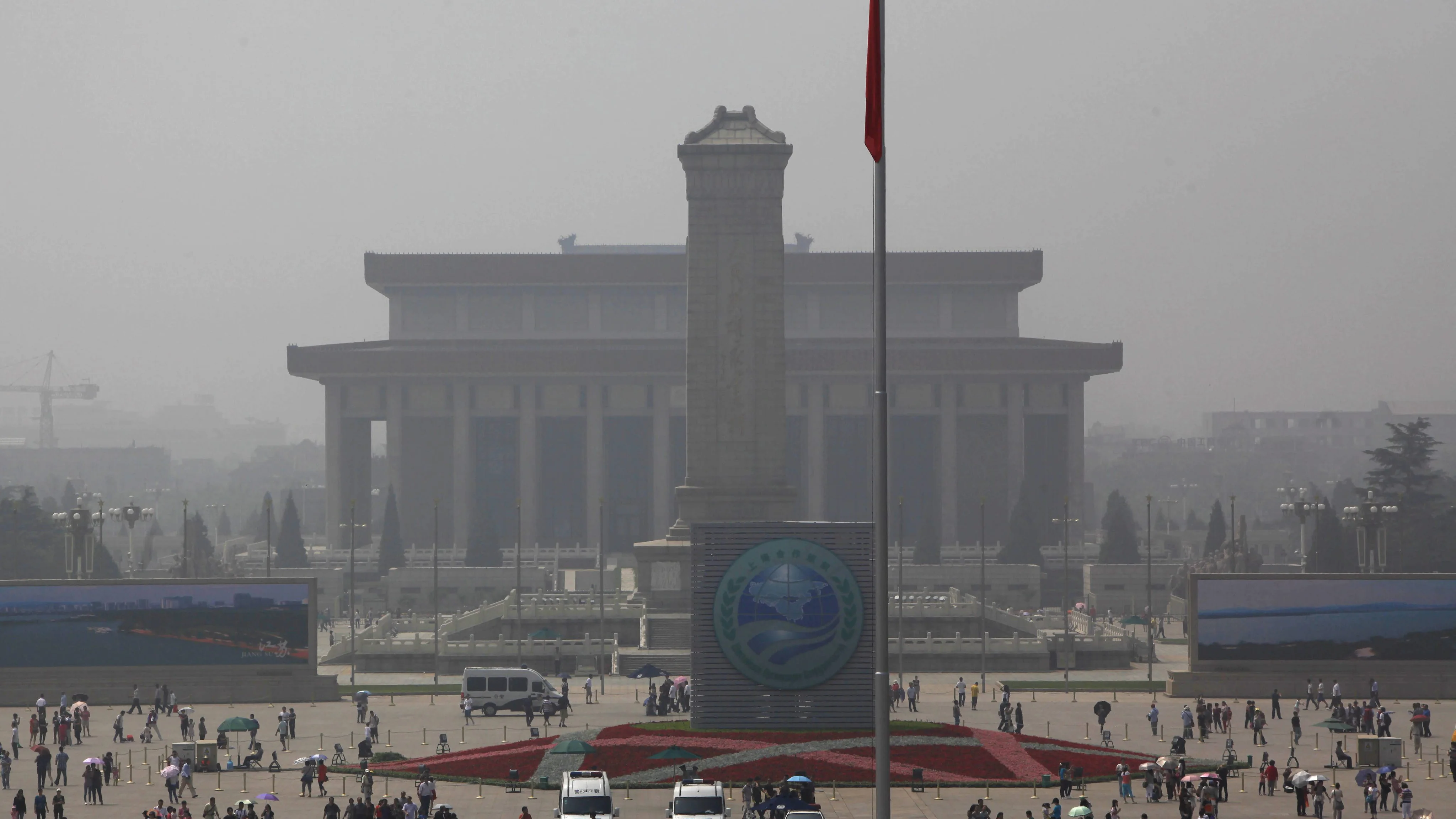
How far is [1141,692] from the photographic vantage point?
75.5 metres

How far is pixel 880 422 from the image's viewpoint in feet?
76.8

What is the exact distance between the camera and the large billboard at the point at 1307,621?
70.9m

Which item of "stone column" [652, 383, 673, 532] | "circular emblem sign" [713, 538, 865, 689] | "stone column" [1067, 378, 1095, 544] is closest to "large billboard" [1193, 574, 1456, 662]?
"circular emblem sign" [713, 538, 865, 689]

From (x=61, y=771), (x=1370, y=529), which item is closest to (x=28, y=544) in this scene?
(x=61, y=771)

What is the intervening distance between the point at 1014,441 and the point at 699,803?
11918 centimetres

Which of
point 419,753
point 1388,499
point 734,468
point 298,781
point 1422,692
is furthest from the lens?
point 1388,499

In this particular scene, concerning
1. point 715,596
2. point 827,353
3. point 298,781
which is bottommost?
point 298,781

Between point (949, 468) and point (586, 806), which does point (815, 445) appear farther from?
point (586, 806)

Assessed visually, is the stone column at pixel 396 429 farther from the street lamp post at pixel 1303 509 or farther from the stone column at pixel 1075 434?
the street lamp post at pixel 1303 509

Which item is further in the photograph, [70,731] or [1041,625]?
[1041,625]

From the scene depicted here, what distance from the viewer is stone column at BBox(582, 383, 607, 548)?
15900 cm

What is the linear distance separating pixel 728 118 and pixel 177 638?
136 ft

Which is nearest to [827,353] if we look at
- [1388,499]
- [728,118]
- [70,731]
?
[1388,499]

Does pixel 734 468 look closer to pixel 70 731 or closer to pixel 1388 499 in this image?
pixel 70 731
